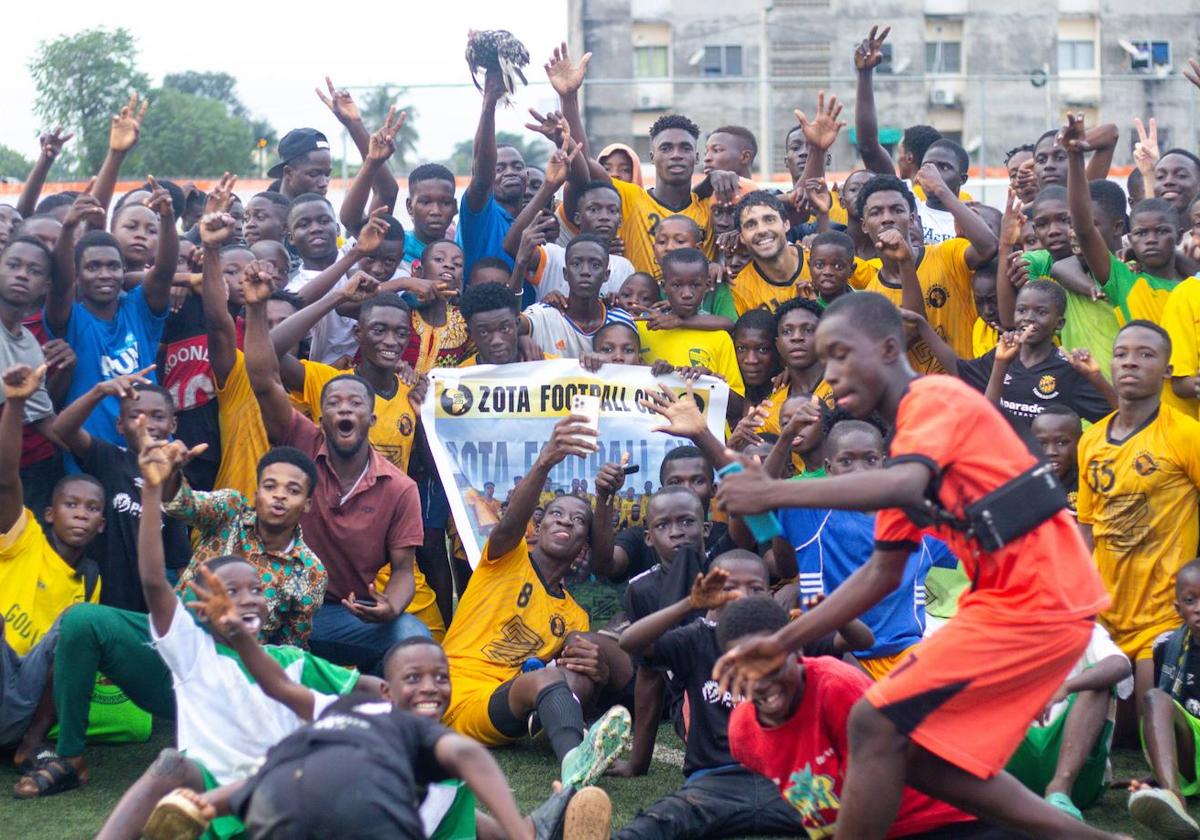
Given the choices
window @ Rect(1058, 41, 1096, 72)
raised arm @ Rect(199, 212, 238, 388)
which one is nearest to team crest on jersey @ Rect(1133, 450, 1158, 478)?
raised arm @ Rect(199, 212, 238, 388)

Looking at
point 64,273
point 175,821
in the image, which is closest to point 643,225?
point 64,273

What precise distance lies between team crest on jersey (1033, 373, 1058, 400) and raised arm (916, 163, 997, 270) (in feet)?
4.16

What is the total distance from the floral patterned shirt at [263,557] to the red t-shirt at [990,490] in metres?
3.13

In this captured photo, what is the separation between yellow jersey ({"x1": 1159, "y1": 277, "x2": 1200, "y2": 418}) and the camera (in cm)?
810

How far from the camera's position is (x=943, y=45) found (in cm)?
4372

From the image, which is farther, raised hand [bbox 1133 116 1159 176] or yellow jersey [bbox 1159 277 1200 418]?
raised hand [bbox 1133 116 1159 176]

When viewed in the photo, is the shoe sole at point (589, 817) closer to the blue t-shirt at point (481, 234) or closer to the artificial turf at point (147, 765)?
the artificial turf at point (147, 765)

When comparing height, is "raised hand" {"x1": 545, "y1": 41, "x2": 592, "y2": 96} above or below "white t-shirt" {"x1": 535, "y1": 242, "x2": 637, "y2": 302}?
above

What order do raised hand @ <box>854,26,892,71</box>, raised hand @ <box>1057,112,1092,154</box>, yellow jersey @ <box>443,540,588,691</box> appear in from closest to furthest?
yellow jersey @ <box>443,540,588,691</box>
raised hand @ <box>1057,112,1092,154</box>
raised hand @ <box>854,26,892,71</box>

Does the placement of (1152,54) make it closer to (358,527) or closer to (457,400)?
(457,400)

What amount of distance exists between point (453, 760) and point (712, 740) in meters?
1.99

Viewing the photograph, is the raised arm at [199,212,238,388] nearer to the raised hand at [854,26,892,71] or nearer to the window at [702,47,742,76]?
the raised hand at [854,26,892,71]

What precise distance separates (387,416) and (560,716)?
231 cm

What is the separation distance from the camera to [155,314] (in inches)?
327
